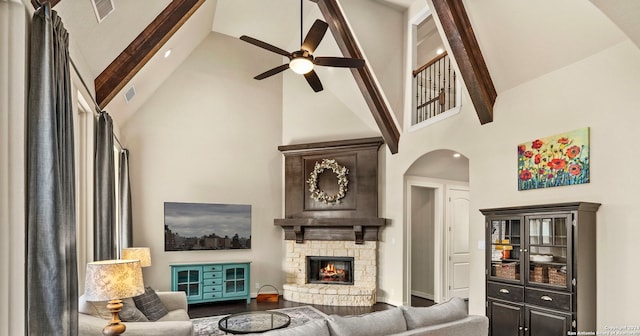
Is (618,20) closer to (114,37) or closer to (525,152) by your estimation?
(525,152)

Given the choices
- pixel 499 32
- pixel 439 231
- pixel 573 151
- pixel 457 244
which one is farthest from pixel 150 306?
pixel 457 244

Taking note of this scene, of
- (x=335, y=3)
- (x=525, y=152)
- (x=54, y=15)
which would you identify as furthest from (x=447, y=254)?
(x=54, y=15)

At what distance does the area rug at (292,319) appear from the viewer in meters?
5.22

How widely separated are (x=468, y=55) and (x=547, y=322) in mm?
3062

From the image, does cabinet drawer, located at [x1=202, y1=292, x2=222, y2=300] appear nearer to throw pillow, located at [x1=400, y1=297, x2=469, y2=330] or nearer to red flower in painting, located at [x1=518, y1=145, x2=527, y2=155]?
throw pillow, located at [x1=400, y1=297, x2=469, y2=330]

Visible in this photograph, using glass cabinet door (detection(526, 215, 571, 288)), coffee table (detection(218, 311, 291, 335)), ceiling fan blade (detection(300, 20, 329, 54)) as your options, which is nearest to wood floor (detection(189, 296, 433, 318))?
coffee table (detection(218, 311, 291, 335))

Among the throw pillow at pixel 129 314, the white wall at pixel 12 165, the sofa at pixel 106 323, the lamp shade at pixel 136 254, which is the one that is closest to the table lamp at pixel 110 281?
the sofa at pixel 106 323

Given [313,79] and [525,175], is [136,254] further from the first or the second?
[525,175]

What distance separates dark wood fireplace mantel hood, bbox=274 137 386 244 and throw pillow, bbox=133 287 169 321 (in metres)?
3.49

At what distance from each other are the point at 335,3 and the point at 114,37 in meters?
3.23

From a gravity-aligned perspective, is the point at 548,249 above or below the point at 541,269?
above

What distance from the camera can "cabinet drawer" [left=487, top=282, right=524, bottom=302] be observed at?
165 inches

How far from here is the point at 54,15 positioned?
2.34 m

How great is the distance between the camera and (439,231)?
7566 millimetres
